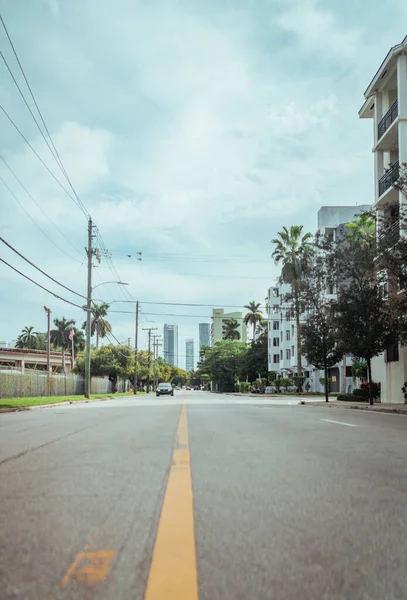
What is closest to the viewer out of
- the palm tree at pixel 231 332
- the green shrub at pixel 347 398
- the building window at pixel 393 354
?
the building window at pixel 393 354

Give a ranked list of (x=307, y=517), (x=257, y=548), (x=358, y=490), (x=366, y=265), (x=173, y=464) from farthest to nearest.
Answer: (x=366, y=265) → (x=173, y=464) → (x=358, y=490) → (x=307, y=517) → (x=257, y=548)

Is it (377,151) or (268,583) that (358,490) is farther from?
(377,151)

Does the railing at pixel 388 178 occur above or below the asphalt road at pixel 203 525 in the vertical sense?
above

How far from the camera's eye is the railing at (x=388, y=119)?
1243 inches

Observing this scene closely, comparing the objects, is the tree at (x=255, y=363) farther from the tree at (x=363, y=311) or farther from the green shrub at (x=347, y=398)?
the tree at (x=363, y=311)

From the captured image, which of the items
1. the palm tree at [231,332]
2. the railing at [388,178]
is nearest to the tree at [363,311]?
the railing at [388,178]

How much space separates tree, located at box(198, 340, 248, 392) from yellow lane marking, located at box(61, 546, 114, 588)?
10094cm

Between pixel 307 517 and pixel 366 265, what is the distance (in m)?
25.1

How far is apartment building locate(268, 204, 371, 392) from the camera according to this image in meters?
65.6

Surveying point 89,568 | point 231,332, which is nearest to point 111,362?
point 89,568

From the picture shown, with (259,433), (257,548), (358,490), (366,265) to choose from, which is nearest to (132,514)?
(257,548)

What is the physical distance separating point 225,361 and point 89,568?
105 metres

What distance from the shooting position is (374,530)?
352 cm

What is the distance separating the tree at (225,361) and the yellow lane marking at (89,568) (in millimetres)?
100941
